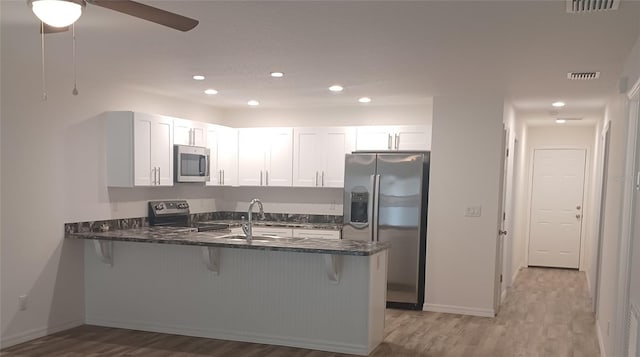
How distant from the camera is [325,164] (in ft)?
21.4

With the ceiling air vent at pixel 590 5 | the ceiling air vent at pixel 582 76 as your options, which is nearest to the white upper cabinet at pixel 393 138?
the ceiling air vent at pixel 582 76

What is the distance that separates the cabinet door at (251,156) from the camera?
22.5ft

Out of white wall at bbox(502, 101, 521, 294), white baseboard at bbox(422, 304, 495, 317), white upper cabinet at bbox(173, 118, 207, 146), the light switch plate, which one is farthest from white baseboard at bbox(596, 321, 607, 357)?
white upper cabinet at bbox(173, 118, 207, 146)

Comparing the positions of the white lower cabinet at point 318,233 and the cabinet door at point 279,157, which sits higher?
the cabinet door at point 279,157

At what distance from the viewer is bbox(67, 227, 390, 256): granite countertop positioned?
398cm

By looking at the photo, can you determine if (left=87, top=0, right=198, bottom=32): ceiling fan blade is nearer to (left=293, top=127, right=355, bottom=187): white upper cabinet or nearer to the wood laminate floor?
the wood laminate floor

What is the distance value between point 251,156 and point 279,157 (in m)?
0.43

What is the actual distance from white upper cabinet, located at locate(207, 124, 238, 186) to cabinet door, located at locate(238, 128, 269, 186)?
70mm

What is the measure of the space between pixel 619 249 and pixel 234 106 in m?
5.11

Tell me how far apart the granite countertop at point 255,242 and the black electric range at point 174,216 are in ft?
3.03

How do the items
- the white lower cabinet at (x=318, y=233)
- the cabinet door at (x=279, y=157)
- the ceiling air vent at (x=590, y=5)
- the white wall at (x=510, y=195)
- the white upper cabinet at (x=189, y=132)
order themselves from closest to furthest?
the ceiling air vent at (x=590, y=5)
the white upper cabinet at (x=189, y=132)
the white wall at (x=510, y=195)
the white lower cabinet at (x=318, y=233)
the cabinet door at (x=279, y=157)

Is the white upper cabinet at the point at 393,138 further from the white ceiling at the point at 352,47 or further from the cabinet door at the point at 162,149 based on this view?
the cabinet door at the point at 162,149

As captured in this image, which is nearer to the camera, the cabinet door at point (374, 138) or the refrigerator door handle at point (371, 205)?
the refrigerator door handle at point (371, 205)

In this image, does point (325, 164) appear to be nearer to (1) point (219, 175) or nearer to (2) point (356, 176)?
(2) point (356, 176)
